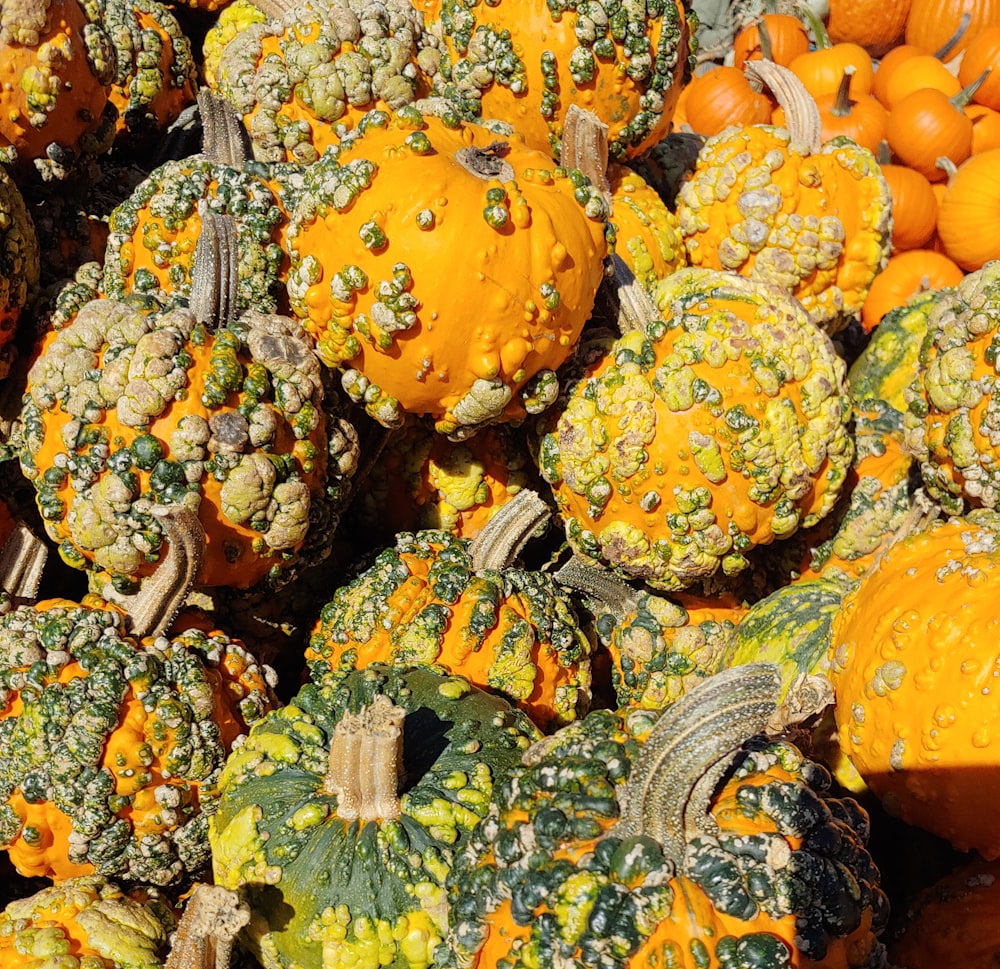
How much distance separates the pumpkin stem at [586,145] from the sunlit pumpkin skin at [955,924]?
205 centimetres

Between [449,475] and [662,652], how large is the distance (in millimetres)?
887

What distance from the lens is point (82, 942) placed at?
214 cm

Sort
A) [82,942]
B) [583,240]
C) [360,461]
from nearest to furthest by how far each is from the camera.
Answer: [82,942] → [583,240] → [360,461]

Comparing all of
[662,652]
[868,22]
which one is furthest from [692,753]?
[868,22]

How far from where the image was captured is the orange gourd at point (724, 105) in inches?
224

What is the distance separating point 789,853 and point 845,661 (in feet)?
2.51

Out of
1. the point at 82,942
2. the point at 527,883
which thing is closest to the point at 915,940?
the point at 527,883

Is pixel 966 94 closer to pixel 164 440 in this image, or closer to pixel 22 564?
pixel 164 440

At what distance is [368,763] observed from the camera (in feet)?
6.31

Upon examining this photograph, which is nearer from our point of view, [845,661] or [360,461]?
[845,661]

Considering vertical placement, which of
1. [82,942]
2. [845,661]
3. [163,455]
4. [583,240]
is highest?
[583,240]

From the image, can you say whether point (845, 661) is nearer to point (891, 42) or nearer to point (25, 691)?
point (25, 691)

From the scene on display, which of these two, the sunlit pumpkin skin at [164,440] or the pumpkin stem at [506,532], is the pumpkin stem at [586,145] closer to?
the pumpkin stem at [506,532]

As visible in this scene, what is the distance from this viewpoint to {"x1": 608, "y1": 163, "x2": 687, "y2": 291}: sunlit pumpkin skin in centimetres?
311
